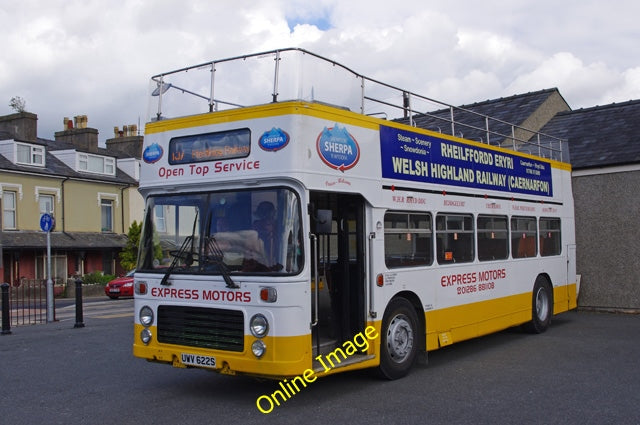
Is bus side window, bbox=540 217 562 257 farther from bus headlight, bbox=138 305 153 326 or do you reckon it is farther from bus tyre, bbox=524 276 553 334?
bus headlight, bbox=138 305 153 326

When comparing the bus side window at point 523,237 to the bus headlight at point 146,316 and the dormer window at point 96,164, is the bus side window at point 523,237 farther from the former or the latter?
the dormer window at point 96,164

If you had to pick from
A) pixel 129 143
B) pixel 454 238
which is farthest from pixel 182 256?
pixel 129 143

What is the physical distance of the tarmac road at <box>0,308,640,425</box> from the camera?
7.03m

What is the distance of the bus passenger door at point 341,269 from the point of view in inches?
320

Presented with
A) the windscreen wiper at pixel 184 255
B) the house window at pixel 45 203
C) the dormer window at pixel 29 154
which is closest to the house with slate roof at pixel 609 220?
the windscreen wiper at pixel 184 255

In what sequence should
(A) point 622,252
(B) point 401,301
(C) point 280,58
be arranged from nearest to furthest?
1. (C) point 280,58
2. (B) point 401,301
3. (A) point 622,252

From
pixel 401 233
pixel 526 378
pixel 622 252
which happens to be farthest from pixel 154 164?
pixel 622 252

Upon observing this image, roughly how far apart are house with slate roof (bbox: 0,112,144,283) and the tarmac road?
24.6 m

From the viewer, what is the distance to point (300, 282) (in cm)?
716

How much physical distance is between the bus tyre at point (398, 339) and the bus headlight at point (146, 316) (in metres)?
2.79

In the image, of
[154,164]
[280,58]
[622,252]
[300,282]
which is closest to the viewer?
[300,282]

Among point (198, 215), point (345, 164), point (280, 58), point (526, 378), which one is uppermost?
point (280, 58)

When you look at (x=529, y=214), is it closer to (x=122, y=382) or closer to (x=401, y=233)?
(x=401, y=233)

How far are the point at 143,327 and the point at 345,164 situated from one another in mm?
3049
